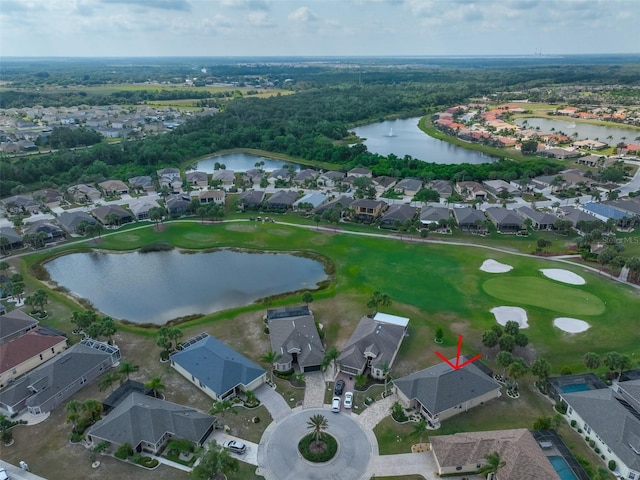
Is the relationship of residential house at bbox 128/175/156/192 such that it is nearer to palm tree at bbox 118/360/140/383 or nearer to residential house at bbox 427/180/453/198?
residential house at bbox 427/180/453/198

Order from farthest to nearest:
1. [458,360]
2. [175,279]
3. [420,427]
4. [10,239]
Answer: [10,239] → [175,279] → [458,360] → [420,427]

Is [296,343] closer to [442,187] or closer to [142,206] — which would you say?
[142,206]

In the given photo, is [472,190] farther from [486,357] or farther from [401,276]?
[486,357]

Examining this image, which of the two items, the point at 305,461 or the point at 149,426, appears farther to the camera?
the point at 149,426

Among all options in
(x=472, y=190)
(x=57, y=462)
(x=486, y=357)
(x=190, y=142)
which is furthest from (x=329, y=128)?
(x=57, y=462)

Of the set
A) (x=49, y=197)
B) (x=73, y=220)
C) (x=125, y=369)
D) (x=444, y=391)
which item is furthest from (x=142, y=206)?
(x=444, y=391)

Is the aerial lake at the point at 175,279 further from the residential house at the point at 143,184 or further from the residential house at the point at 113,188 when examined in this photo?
the residential house at the point at 143,184
